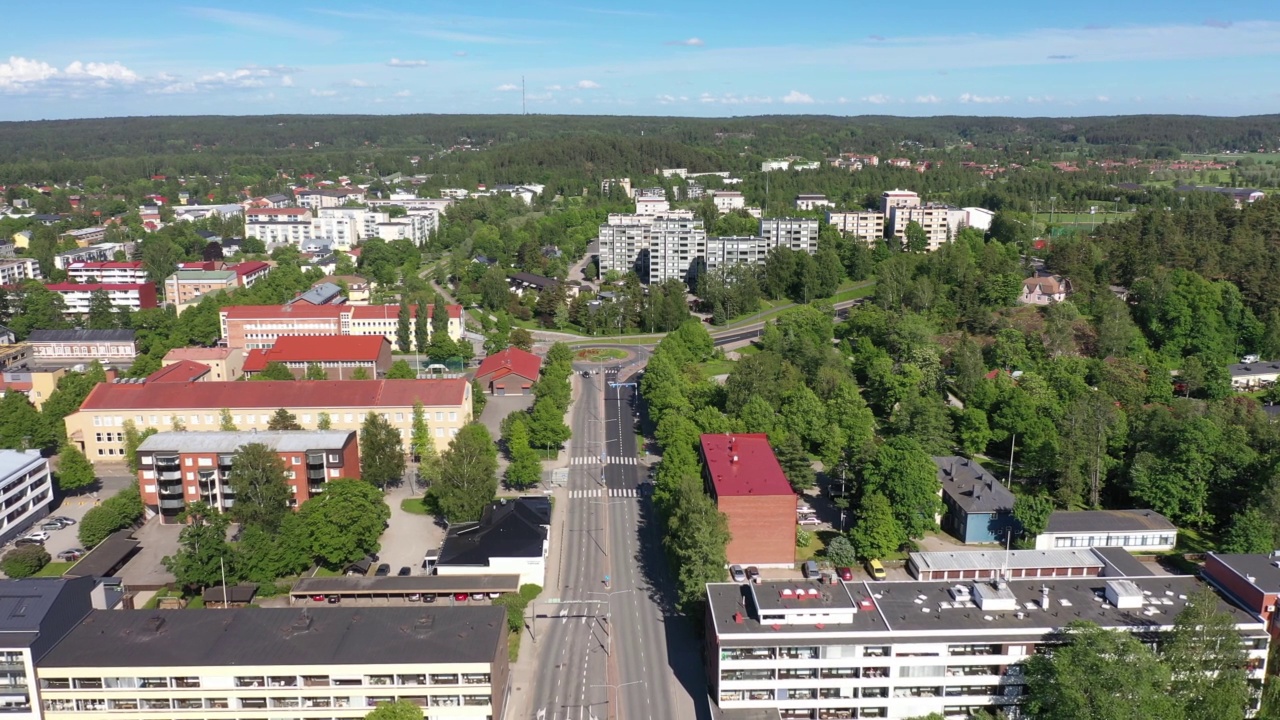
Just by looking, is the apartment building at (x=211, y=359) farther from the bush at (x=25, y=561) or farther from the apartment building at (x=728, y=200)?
the apartment building at (x=728, y=200)

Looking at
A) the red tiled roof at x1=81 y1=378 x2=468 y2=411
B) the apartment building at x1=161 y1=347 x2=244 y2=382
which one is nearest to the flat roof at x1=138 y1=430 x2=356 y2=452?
the red tiled roof at x1=81 y1=378 x2=468 y2=411

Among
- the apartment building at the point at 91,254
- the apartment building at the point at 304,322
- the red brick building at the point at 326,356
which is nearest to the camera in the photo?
the red brick building at the point at 326,356

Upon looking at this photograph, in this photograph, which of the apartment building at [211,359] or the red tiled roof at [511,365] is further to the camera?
the red tiled roof at [511,365]

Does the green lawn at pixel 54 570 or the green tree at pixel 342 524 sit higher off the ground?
the green tree at pixel 342 524

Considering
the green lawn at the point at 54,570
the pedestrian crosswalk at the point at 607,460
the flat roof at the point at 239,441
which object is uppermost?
the flat roof at the point at 239,441

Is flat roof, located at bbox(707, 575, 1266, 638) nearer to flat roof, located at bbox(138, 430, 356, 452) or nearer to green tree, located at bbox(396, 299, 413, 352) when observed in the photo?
flat roof, located at bbox(138, 430, 356, 452)

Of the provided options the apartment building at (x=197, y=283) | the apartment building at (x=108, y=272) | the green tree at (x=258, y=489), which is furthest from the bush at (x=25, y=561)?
the apartment building at (x=108, y=272)
